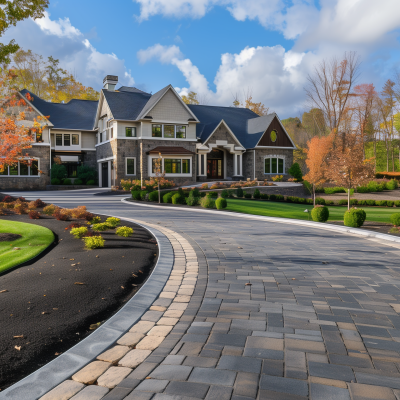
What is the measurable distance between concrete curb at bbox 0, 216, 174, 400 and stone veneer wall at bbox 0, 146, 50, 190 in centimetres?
3252

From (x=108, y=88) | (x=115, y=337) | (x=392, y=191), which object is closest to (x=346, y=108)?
(x=392, y=191)

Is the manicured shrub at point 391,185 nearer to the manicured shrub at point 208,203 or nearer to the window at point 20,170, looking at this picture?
the manicured shrub at point 208,203

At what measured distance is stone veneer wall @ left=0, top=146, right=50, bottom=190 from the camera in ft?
109

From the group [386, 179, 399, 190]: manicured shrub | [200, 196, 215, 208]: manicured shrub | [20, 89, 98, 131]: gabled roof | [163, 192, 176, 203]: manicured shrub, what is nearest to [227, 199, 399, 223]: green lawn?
[200, 196, 215, 208]: manicured shrub

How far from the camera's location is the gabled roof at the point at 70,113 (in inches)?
1478

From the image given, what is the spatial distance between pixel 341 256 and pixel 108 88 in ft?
121

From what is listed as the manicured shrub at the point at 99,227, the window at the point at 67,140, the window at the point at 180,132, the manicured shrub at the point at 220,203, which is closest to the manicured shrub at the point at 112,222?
the manicured shrub at the point at 99,227

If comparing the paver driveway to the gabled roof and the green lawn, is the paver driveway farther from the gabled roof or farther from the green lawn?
the gabled roof

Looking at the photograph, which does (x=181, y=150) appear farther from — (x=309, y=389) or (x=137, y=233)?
(x=309, y=389)

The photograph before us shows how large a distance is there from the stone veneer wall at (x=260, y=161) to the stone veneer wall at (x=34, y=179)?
21.2 meters

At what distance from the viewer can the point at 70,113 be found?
1555 inches

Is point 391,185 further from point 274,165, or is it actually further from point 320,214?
point 320,214

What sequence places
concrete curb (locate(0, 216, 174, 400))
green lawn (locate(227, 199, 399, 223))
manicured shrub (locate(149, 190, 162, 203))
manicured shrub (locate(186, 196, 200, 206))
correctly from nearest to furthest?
concrete curb (locate(0, 216, 174, 400)) < green lawn (locate(227, 199, 399, 223)) < manicured shrub (locate(186, 196, 200, 206)) < manicured shrub (locate(149, 190, 162, 203))

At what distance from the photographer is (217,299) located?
4.38 meters
